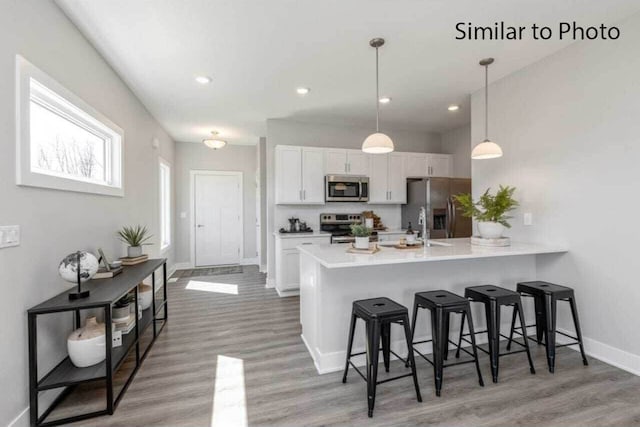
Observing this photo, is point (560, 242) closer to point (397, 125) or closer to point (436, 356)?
point (436, 356)

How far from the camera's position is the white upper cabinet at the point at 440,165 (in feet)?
16.8

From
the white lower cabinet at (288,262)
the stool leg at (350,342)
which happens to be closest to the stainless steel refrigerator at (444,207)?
the white lower cabinet at (288,262)

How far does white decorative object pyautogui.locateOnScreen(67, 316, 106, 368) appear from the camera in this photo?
6.24 feet

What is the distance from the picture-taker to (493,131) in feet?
11.2

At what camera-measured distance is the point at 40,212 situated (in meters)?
1.86

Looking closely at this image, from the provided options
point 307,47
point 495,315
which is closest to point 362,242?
point 495,315

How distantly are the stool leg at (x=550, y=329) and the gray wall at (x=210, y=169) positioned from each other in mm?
5602

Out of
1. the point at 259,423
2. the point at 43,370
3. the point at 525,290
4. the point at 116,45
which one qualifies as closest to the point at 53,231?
the point at 43,370

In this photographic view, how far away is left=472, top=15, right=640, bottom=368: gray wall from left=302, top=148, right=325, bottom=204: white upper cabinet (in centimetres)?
255

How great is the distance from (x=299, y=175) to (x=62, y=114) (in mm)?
2867

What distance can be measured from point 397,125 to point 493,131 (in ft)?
6.37

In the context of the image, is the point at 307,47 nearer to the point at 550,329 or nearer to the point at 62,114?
the point at 62,114

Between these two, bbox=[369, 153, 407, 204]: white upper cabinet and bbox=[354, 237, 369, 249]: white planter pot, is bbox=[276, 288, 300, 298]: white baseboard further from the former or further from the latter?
bbox=[354, 237, 369, 249]: white planter pot

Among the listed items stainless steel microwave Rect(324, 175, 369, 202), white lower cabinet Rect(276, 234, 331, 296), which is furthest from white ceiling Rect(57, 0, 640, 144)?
white lower cabinet Rect(276, 234, 331, 296)
